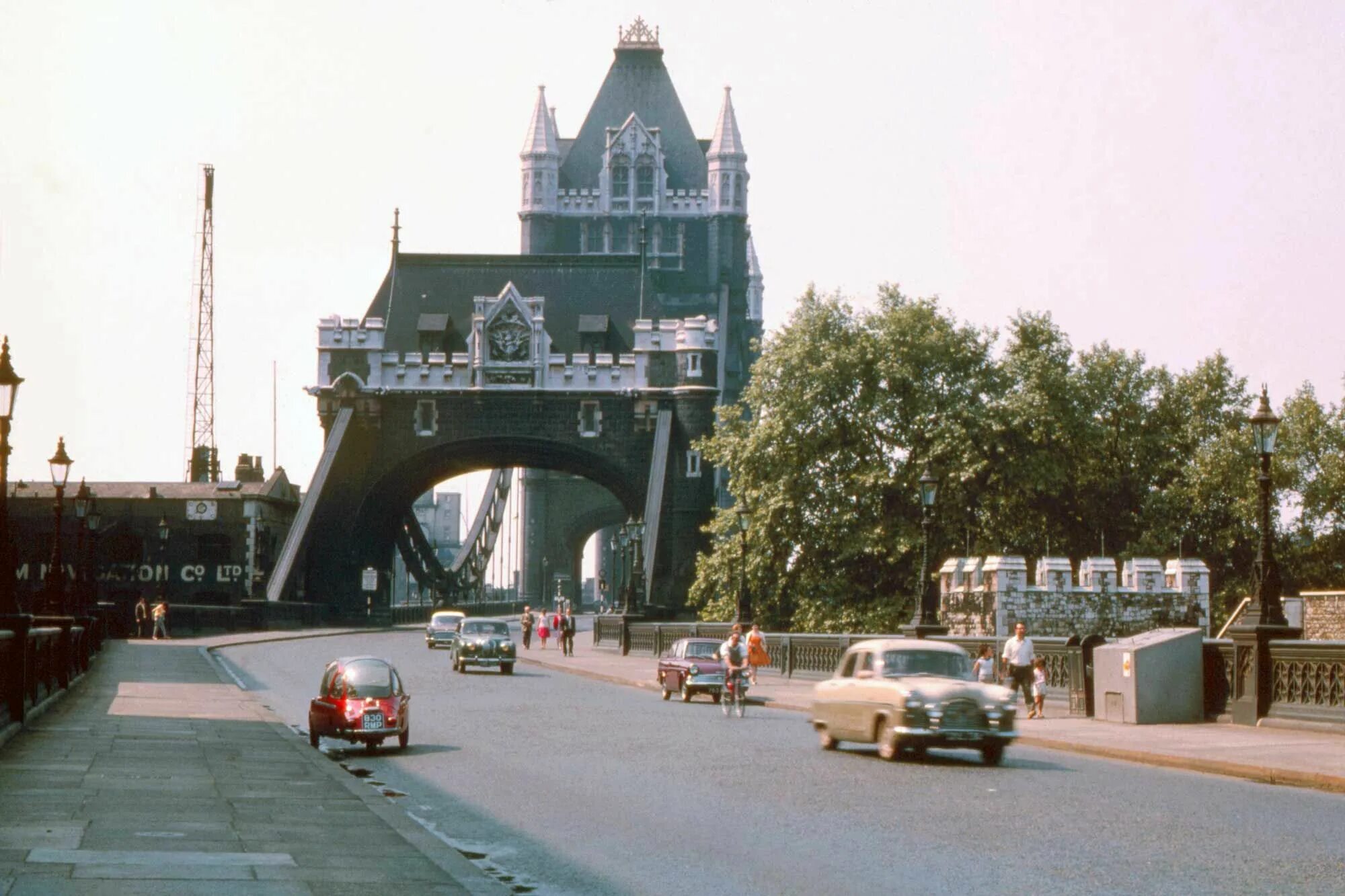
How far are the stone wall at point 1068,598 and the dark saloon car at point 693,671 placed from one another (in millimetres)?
10697

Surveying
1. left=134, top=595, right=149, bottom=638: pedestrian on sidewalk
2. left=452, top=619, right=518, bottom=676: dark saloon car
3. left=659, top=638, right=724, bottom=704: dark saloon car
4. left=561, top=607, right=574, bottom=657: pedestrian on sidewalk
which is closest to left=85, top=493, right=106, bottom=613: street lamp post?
left=134, top=595, right=149, bottom=638: pedestrian on sidewalk

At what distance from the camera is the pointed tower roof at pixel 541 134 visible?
11594 cm

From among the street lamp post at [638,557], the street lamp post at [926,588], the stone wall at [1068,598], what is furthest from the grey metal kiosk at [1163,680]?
the street lamp post at [638,557]

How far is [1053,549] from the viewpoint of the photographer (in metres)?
69.7

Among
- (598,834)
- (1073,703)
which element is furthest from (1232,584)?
(598,834)

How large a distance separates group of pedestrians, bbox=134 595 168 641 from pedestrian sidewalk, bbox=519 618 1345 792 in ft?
119

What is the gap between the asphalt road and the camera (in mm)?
12047

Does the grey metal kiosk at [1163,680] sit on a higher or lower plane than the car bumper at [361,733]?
higher

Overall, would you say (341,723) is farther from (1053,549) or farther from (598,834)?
(1053,549)

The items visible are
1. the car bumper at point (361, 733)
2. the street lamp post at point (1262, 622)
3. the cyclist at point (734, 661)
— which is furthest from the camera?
the cyclist at point (734, 661)

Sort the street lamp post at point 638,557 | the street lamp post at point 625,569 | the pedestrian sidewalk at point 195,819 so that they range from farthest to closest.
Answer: the street lamp post at point 638,557, the street lamp post at point 625,569, the pedestrian sidewalk at point 195,819

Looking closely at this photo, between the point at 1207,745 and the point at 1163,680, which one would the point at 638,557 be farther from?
the point at 1207,745

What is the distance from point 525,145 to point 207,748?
97.8 m

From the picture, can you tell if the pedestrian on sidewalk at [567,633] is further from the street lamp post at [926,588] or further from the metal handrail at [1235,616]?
the street lamp post at [926,588]
